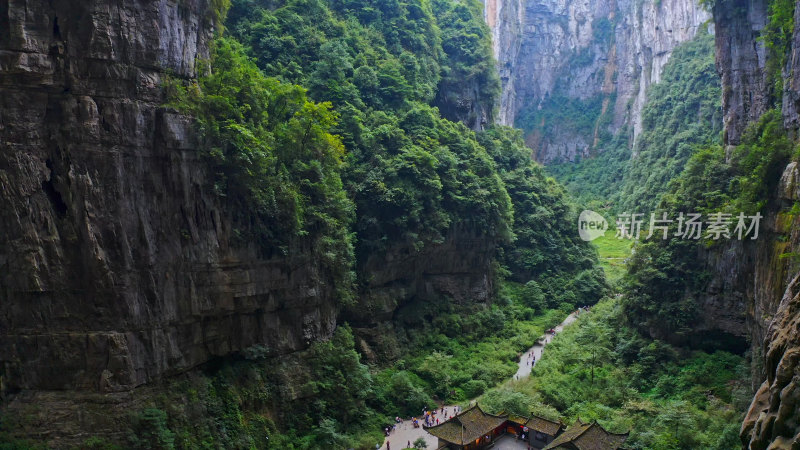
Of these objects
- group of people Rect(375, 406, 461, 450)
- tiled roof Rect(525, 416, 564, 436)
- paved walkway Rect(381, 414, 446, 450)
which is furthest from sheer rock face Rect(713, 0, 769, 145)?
paved walkway Rect(381, 414, 446, 450)

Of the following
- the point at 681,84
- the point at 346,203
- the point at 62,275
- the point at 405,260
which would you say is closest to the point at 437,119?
the point at 405,260

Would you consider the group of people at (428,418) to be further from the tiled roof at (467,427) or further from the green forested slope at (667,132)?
the green forested slope at (667,132)

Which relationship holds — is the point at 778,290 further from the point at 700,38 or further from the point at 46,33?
the point at 700,38

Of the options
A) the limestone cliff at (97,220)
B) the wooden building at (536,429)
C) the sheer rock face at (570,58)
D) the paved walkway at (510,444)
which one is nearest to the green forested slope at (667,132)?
the sheer rock face at (570,58)

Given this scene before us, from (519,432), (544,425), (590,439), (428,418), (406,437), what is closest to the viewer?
(590,439)

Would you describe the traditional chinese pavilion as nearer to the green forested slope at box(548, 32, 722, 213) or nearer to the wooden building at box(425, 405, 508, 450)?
the wooden building at box(425, 405, 508, 450)

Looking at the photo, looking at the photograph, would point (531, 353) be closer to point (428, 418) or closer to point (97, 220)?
point (428, 418)

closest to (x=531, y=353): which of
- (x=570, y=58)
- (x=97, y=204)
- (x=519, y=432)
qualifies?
(x=519, y=432)
